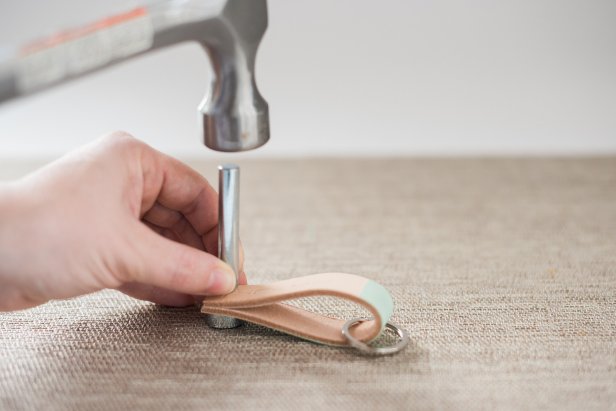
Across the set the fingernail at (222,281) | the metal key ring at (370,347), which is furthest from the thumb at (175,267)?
the metal key ring at (370,347)

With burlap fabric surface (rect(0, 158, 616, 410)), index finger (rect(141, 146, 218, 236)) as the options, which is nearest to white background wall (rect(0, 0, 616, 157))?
burlap fabric surface (rect(0, 158, 616, 410))

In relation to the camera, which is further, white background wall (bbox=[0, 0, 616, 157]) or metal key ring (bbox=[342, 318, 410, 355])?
white background wall (bbox=[0, 0, 616, 157])

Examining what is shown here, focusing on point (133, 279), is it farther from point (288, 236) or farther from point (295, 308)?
point (288, 236)

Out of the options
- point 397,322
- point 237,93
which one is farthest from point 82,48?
point 397,322

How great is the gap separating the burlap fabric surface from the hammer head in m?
0.20

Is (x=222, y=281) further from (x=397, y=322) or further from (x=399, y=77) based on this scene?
(x=399, y=77)

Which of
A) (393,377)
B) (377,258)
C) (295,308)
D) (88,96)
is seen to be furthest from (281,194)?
(88,96)

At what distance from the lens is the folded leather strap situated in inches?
30.7

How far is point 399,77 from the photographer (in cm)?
192

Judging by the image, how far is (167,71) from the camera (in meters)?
2.00

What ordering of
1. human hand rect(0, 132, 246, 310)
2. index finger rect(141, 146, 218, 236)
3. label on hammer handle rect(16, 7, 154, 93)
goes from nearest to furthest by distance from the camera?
label on hammer handle rect(16, 7, 154, 93), human hand rect(0, 132, 246, 310), index finger rect(141, 146, 218, 236)

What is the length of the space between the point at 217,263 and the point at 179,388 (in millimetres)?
123

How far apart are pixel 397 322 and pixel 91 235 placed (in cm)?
32

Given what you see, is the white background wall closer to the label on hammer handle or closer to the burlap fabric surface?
the burlap fabric surface
